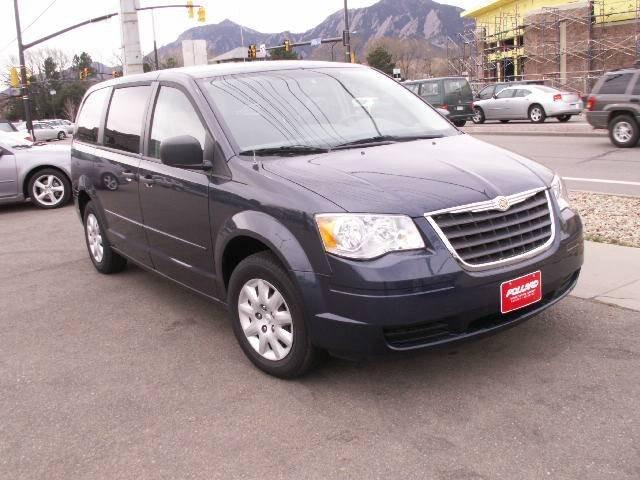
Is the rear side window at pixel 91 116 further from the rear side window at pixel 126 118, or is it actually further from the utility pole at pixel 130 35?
the utility pole at pixel 130 35

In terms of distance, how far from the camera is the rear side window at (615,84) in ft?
45.9

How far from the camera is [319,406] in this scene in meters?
3.52

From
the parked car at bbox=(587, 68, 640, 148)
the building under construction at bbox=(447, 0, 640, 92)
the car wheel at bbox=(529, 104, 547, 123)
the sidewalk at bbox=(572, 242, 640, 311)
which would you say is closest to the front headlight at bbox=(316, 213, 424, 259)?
the sidewalk at bbox=(572, 242, 640, 311)

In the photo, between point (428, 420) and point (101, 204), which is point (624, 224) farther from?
point (101, 204)

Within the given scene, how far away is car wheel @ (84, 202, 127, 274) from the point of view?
6168 millimetres

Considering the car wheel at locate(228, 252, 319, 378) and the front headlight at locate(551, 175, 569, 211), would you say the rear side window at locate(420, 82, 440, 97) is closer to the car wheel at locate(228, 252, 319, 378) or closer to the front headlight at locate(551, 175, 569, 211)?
the front headlight at locate(551, 175, 569, 211)

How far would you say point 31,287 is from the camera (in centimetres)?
619

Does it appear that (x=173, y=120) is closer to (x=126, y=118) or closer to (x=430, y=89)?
(x=126, y=118)

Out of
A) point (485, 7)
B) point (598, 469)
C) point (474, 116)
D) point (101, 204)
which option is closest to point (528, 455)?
point (598, 469)

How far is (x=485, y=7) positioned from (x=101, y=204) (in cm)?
5243

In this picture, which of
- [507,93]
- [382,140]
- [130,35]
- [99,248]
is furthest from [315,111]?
[507,93]

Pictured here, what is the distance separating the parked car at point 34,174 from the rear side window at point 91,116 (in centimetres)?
461

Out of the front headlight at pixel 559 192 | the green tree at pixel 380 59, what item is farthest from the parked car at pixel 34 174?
the green tree at pixel 380 59

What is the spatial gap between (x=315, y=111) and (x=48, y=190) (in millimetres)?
7744
